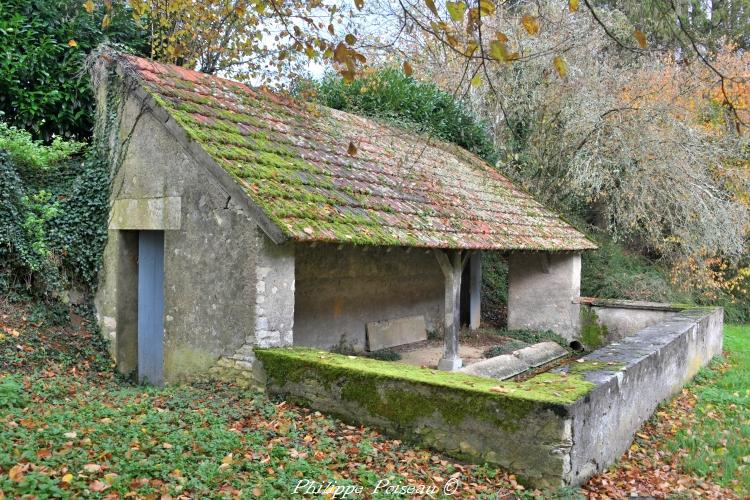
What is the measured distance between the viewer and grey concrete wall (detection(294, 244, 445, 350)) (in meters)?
8.14

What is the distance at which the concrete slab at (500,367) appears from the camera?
8531 mm

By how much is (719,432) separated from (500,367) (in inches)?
131

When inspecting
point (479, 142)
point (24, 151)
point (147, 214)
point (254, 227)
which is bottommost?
point (254, 227)

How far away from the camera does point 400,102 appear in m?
14.1

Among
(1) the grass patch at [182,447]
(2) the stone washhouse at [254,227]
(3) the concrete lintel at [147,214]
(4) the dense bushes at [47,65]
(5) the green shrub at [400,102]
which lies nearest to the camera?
(1) the grass patch at [182,447]

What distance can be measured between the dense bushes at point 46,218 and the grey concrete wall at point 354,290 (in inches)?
115

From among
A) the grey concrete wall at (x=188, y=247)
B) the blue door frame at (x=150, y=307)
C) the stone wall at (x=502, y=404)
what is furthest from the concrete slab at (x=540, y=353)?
the blue door frame at (x=150, y=307)

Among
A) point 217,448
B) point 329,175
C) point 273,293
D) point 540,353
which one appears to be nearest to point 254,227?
point 273,293

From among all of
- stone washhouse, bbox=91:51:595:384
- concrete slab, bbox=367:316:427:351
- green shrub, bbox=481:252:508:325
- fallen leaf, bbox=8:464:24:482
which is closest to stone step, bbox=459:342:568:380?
stone washhouse, bbox=91:51:595:384

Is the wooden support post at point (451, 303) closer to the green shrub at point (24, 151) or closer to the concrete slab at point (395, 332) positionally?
the concrete slab at point (395, 332)

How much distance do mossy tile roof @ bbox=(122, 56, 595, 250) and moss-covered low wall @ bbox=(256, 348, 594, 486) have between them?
4.64ft

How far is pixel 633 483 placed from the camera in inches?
196

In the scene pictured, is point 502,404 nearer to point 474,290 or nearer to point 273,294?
point 273,294

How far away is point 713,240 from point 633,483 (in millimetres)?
10723
